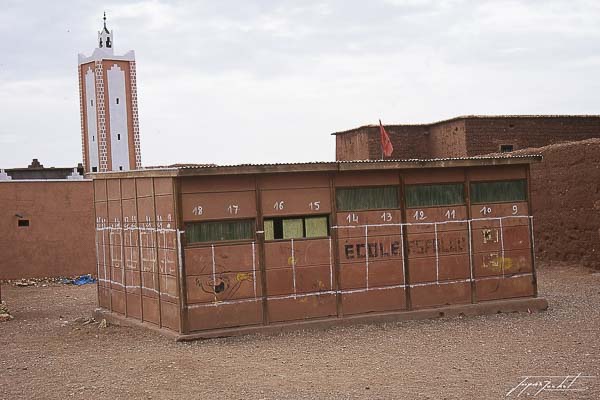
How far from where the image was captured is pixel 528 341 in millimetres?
11195

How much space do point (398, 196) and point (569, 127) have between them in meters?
15.3

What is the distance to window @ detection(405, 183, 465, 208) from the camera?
13.6 metres

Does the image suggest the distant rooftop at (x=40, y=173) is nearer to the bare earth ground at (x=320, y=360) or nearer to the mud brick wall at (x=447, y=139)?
the mud brick wall at (x=447, y=139)

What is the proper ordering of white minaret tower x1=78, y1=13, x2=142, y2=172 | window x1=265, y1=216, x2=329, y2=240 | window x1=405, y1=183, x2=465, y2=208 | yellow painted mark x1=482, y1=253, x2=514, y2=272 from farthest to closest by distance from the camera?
white minaret tower x1=78, y1=13, x2=142, y2=172 → yellow painted mark x1=482, y1=253, x2=514, y2=272 → window x1=405, y1=183, x2=465, y2=208 → window x1=265, y1=216, x2=329, y2=240

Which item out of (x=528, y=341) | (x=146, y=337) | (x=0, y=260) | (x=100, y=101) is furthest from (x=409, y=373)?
(x=100, y=101)

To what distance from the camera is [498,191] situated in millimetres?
14133

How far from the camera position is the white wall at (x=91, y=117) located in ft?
138

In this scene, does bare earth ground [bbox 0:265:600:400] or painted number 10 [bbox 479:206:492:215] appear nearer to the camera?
bare earth ground [bbox 0:265:600:400]

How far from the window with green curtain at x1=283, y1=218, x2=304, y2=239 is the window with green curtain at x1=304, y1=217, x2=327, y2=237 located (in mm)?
99

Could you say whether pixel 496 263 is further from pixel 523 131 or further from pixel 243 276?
pixel 523 131

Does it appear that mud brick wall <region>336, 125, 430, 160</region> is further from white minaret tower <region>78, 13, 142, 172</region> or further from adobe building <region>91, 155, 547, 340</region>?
white minaret tower <region>78, 13, 142, 172</region>
